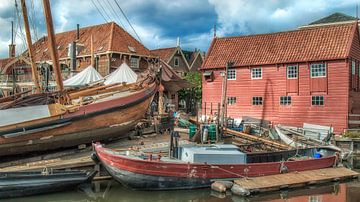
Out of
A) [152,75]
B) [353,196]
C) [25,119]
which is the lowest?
[353,196]

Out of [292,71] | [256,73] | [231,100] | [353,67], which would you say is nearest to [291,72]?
[292,71]

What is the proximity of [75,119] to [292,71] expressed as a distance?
17.7m

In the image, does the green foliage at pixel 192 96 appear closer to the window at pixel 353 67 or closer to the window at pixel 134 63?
the window at pixel 134 63

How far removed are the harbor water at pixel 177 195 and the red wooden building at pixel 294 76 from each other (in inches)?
455

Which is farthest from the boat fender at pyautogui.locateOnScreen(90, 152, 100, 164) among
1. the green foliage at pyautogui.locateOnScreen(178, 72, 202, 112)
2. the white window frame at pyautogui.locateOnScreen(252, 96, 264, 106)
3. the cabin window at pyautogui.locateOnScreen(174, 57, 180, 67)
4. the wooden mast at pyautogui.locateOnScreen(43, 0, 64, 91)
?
the cabin window at pyautogui.locateOnScreen(174, 57, 180, 67)

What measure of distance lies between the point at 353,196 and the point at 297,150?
12.7 feet

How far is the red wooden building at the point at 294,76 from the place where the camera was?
90.3ft

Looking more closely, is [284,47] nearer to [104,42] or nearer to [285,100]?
[285,100]

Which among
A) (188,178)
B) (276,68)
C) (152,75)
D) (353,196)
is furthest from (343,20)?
(188,178)

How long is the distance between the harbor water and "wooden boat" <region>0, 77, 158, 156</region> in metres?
2.97

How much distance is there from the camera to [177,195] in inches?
617

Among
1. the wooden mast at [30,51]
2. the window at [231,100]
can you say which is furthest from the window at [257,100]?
the wooden mast at [30,51]

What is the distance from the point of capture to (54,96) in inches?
741

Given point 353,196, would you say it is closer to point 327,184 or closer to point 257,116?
point 327,184
